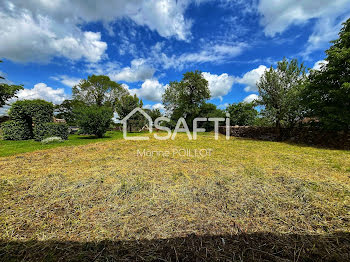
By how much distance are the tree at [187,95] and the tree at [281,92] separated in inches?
469

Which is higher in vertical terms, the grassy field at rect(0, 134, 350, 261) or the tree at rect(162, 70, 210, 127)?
the tree at rect(162, 70, 210, 127)

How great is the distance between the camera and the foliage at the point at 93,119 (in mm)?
12221

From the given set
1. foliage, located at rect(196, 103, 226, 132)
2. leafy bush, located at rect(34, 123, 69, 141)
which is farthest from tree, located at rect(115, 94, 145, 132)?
leafy bush, located at rect(34, 123, 69, 141)

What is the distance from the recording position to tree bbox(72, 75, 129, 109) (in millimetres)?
26828

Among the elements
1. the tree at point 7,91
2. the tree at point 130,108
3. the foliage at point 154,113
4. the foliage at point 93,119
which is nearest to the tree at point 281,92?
the foliage at point 93,119

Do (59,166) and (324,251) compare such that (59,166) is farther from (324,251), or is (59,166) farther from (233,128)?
(233,128)

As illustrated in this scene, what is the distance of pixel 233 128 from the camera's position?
57.0 feet

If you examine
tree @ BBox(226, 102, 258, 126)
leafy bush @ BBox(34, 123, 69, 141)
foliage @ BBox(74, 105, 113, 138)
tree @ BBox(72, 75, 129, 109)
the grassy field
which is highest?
tree @ BBox(72, 75, 129, 109)

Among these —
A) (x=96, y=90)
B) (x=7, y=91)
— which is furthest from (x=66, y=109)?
(x=7, y=91)

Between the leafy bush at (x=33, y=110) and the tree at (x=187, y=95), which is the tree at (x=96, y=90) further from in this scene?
the leafy bush at (x=33, y=110)

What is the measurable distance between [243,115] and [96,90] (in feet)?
98.2

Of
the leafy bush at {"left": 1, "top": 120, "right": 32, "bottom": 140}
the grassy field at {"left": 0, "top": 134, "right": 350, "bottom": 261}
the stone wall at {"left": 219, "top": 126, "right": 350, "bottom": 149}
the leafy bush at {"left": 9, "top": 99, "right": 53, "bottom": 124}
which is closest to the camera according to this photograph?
the grassy field at {"left": 0, "top": 134, "right": 350, "bottom": 261}

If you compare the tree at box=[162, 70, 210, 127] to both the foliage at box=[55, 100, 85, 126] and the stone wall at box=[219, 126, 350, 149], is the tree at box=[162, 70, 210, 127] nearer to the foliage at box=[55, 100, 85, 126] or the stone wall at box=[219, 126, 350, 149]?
the stone wall at box=[219, 126, 350, 149]

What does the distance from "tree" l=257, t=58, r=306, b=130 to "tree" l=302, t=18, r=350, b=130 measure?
1.69m
